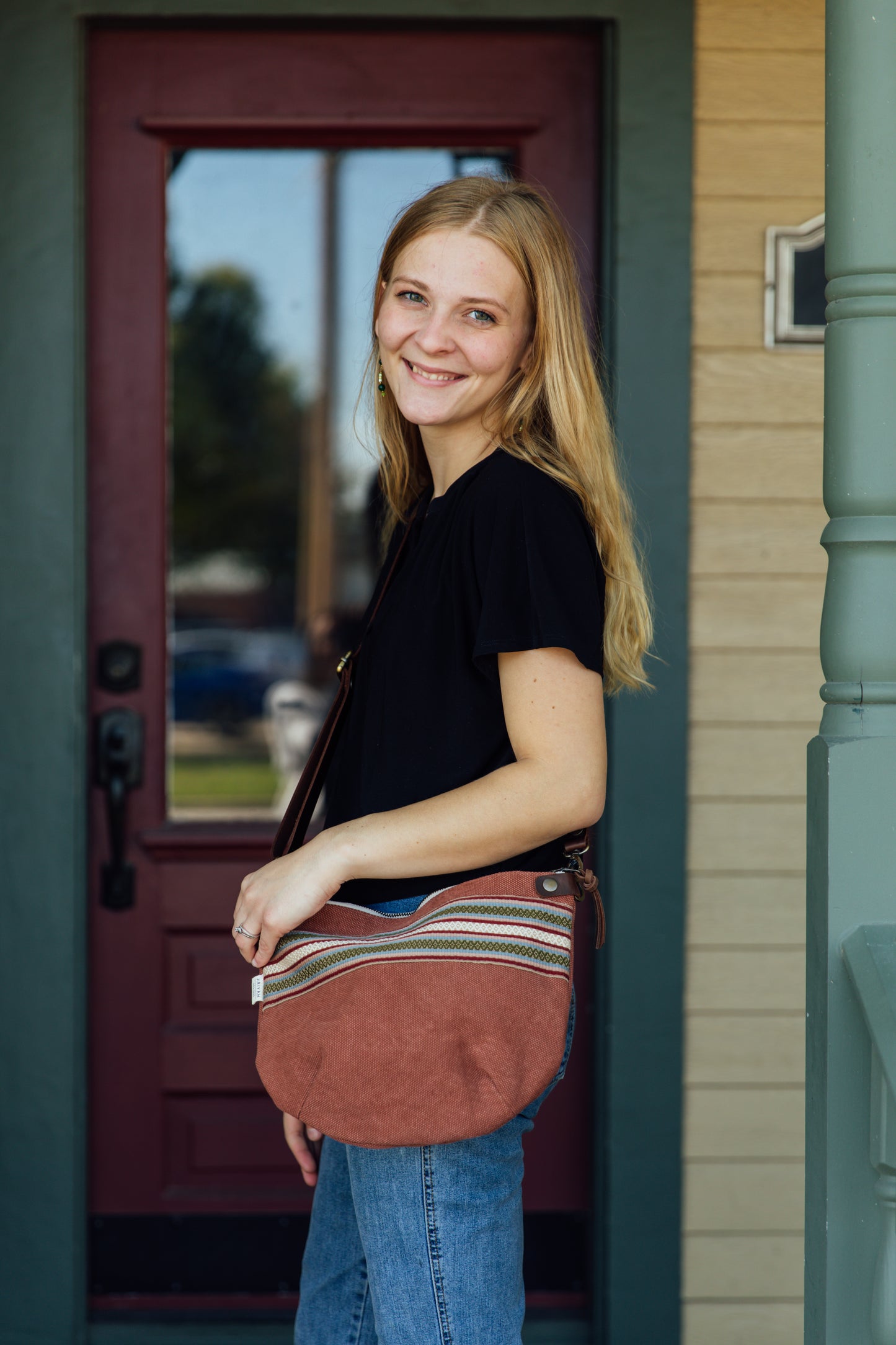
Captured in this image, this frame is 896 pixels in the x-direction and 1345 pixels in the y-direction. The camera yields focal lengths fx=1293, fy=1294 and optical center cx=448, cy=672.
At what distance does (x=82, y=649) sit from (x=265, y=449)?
1.13 meters

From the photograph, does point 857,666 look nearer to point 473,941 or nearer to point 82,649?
point 473,941

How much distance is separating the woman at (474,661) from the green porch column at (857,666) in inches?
9.7

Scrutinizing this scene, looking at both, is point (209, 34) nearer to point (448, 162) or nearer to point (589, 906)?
point (448, 162)

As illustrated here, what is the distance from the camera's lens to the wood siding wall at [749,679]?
224 cm

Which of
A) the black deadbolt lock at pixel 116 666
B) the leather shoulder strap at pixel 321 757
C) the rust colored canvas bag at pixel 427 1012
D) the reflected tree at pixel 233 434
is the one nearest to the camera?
the rust colored canvas bag at pixel 427 1012

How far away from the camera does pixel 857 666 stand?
1.37 m

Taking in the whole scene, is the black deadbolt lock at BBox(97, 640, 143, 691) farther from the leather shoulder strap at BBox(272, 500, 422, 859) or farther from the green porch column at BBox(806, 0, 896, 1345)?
the green porch column at BBox(806, 0, 896, 1345)

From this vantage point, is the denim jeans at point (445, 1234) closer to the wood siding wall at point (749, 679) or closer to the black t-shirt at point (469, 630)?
the black t-shirt at point (469, 630)

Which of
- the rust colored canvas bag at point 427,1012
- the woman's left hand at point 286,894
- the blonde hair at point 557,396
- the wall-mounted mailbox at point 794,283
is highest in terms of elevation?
the wall-mounted mailbox at point 794,283

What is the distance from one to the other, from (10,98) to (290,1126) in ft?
5.68

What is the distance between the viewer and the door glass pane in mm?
2420

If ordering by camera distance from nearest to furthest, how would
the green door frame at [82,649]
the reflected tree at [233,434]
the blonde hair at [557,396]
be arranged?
the blonde hair at [557,396] < the green door frame at [82,649] < the reflected tree at [233,434]

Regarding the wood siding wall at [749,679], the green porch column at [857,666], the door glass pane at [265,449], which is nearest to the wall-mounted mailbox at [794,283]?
the wood siding wall at [749,679]

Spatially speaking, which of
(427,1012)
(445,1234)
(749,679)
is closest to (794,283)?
(749,679)
